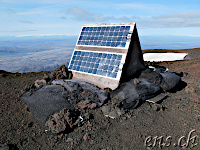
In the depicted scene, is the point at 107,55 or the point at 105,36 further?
the point at 105,36

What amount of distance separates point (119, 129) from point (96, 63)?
18.0 feet

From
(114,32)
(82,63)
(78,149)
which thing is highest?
(114,32)

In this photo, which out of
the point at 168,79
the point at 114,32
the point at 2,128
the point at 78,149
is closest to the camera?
the point at 78,149

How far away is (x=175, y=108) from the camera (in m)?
10.1

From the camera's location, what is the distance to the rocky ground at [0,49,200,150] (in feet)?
24.6

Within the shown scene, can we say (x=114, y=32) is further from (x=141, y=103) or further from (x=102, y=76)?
(x=141, y=103)

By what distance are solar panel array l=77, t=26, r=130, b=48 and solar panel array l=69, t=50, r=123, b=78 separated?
87 cm

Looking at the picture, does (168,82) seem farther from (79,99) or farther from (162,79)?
(79,99)

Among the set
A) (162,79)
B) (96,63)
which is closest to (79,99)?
(96,63)

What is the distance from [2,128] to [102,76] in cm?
648

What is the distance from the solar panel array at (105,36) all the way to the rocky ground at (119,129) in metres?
4.72

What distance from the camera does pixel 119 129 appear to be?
8242 millimetres

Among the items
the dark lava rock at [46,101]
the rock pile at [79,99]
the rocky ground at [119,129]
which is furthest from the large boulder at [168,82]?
the dark lava rock at [46,101]

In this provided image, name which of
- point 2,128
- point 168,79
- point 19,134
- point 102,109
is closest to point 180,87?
point 168,79
